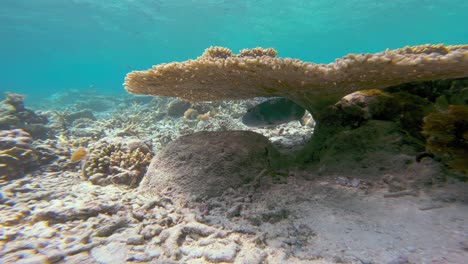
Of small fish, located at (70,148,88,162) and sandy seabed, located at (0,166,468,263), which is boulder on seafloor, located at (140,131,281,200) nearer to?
sandy seabed, located at (0,166,468,263)

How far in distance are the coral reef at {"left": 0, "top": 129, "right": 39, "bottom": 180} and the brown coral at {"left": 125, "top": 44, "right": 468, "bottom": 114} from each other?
365 centimetres

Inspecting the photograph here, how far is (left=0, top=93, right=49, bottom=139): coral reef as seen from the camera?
8328 millimetres

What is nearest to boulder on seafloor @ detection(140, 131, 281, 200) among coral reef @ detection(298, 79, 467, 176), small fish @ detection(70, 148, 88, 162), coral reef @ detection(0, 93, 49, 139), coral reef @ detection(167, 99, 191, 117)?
coral reef @ detection(298, 79, 467, 176)

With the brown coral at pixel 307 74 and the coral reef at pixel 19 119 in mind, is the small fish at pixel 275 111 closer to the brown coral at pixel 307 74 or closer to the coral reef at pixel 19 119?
the brown coral at pixel 307 74

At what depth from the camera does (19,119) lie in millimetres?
8766

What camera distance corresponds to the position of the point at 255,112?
179 inches

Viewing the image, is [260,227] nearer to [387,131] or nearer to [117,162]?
[387,131]

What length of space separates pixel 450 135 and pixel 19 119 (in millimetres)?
12311

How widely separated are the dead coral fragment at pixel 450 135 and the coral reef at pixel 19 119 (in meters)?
11.2

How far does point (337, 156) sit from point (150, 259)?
2612mm

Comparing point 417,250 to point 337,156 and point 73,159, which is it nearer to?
point 337,156

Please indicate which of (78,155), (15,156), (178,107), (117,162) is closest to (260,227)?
(117,162)

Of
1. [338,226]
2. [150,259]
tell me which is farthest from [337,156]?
[150,259]

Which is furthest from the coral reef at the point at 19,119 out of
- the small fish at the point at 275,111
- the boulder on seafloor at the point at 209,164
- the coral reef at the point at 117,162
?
the small fish at the point at 275,111
